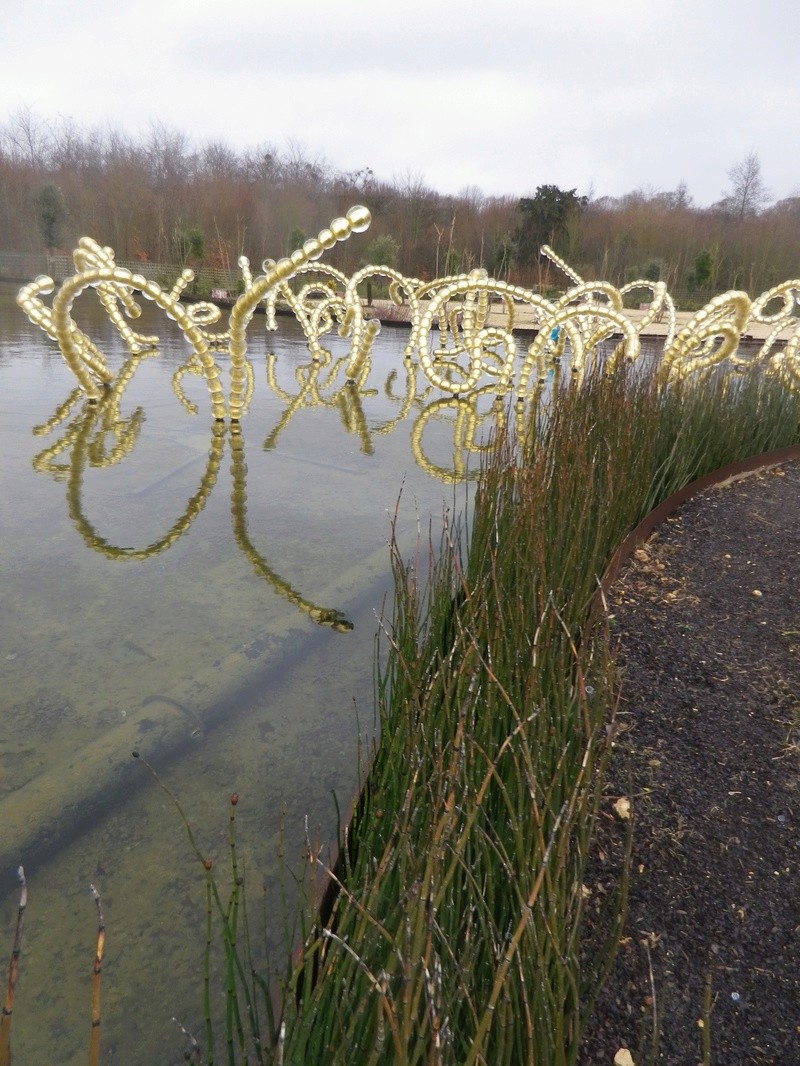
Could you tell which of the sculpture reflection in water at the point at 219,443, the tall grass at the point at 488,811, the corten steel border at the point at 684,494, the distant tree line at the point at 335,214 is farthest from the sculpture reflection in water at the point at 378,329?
the distant tree line at the point at 335,214

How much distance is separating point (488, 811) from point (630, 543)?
1631 mm

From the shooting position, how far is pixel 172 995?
102 centimetres

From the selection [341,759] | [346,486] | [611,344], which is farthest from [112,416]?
[611,344]

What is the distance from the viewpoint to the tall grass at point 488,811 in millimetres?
769

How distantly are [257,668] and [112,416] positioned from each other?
2.98 m

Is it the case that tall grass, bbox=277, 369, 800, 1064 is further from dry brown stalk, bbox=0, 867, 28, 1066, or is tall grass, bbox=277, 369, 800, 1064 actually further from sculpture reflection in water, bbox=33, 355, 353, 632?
sculpture reflection in water, bbox=33, 355, 353, 632

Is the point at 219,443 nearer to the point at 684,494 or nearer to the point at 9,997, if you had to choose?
the point at 684,494

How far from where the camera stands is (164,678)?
67.6 inches

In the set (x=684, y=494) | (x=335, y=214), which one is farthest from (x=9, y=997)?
(x=335, y=214)

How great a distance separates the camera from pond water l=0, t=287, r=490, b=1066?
1084 mm

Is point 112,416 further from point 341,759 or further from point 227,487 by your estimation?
point 341,759

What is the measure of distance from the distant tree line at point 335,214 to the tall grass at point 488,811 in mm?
15587

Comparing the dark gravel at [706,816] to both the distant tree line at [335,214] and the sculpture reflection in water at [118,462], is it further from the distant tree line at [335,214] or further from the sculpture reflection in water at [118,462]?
the distant tree line at [335,214]

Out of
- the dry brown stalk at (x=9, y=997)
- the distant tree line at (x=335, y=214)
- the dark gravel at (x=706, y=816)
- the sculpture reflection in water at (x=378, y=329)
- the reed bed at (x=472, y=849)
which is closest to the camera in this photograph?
the dry brown stalk at (x=9, y=997)
